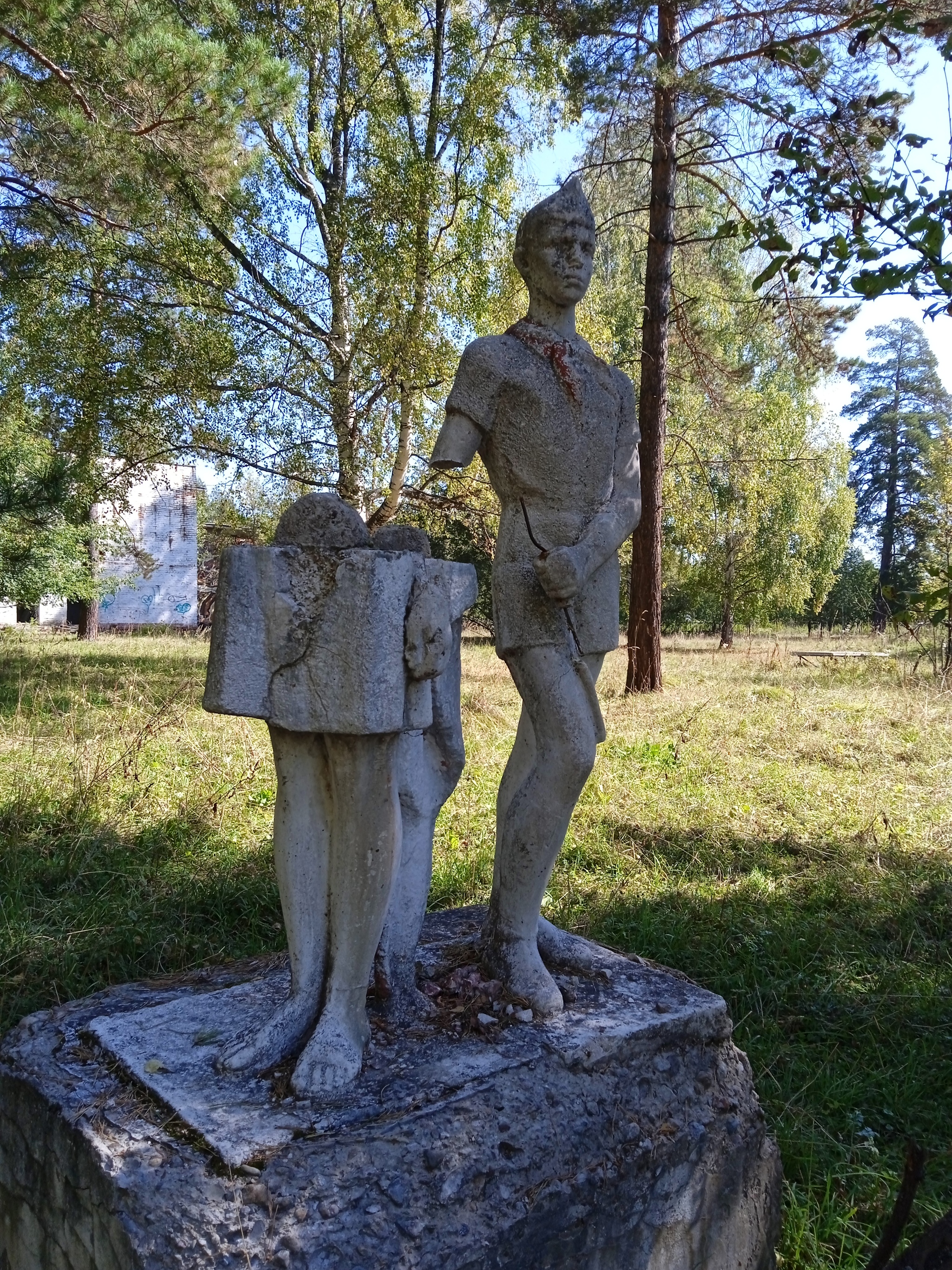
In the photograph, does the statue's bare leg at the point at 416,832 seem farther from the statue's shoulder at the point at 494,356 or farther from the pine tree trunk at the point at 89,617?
the pine tree trunk at the point at 89,617

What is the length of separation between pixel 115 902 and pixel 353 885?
2363mm

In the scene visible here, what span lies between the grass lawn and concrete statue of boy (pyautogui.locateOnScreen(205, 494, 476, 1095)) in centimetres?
162

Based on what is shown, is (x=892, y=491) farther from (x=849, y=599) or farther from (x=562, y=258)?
(x=562, y=258)

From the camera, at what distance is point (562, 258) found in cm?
257

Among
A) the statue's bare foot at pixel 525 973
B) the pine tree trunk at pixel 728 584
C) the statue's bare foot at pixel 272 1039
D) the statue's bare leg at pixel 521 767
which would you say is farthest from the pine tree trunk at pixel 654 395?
the pine tree trunk at pixel 728 584

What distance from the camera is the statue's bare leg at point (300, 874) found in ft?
7.40

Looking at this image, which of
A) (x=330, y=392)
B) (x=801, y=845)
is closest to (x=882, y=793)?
(x=801, y=845)

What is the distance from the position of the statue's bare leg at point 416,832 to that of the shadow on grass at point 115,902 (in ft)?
4.74

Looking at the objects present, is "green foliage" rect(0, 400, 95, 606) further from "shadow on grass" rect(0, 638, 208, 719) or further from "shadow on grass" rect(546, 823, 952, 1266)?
"shadow on grass" rect(546, 823, 952, 1266)

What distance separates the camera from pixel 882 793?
20.8 ft

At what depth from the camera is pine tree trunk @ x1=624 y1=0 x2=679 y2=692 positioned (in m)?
9.00

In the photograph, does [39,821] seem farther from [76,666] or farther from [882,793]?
[76,666]

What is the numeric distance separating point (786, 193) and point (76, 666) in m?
9.40

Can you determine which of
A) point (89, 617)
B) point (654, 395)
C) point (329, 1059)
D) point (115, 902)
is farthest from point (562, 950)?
point (89, 617)
